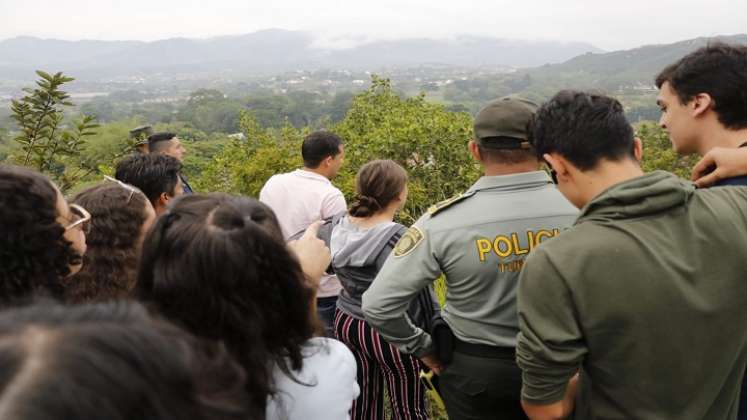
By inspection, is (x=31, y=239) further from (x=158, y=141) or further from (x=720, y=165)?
(x=158, y=141)

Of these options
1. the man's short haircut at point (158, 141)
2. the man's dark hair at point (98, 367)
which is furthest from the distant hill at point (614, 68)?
the man's dark hair at point (98, 367)

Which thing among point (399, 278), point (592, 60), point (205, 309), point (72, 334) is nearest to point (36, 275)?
point (205, 309)

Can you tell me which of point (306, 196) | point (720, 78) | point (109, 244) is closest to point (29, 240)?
point (109, 244)

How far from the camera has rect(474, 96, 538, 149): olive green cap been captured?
1.89 m

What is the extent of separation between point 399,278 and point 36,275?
1144mm

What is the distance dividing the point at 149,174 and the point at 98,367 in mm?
2442

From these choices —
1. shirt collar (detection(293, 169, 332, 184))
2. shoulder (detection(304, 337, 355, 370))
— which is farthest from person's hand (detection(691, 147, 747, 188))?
shirt collar (detection(293, 169, 332, 184))

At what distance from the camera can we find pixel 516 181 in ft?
6.32

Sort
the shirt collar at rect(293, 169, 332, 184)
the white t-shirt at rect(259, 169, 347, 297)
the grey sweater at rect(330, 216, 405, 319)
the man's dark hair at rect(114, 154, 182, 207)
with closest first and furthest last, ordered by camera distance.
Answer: the grey sweater at rect(330, 216, 405, 319), the man's dark hair at rect(114, 154, 182, 207), the white t-shirt at rect(259, 169, 347, 297), the shirt collar at rect(293, 169, 332, 184)

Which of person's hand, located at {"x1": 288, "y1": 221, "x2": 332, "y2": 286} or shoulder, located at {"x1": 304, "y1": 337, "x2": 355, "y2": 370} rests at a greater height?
person's hand, located at {"x1": 288, "y1": 221, "x2": 332, "y2": 286}

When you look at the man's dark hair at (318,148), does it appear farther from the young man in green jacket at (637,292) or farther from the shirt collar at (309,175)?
the young man in green jacket at (637,292)

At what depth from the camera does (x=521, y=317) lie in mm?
1437

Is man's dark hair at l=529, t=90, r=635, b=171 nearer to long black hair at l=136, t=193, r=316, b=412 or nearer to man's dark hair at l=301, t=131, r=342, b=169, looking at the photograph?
long black hair at l=136, t=193, r=316, b=412

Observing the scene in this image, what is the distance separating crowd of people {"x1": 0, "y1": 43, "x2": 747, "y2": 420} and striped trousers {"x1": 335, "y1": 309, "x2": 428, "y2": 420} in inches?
21.5
